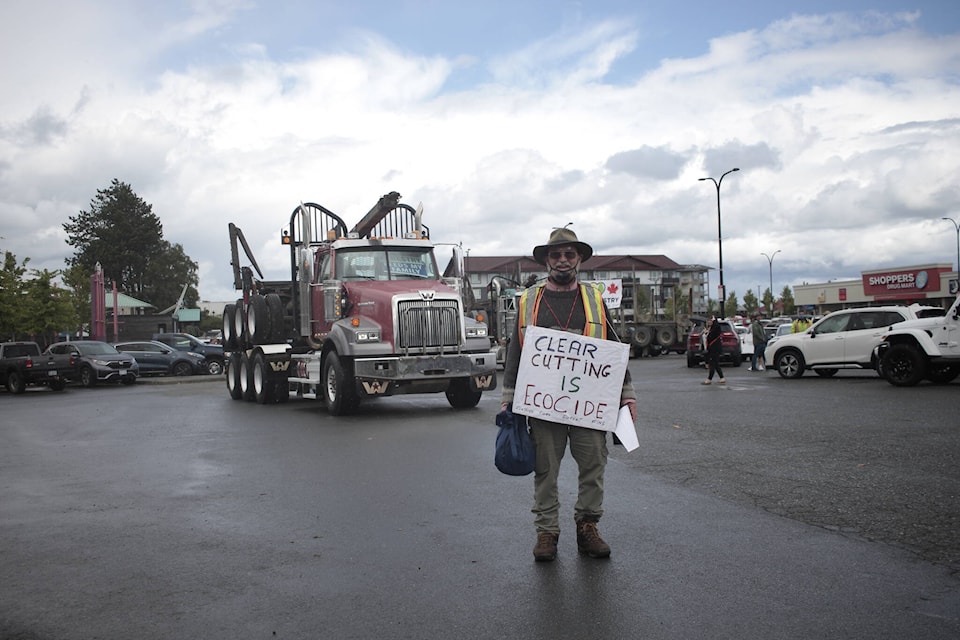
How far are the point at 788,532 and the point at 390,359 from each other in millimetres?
9426

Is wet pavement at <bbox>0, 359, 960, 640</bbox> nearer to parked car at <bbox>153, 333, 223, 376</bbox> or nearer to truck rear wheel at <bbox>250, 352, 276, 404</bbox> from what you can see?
truck rear wheel at <bbox>250, 352, 276, 404</bbox>

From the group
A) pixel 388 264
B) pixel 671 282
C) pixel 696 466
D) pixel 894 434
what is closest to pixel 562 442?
pixel 696 466

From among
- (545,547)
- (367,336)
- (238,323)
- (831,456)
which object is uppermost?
(238,323)

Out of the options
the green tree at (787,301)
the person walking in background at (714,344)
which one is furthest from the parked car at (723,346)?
the green tree at (787,301)

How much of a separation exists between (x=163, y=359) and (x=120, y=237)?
204 ft

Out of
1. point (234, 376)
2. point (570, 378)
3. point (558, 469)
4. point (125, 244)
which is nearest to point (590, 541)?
point (558, 469)

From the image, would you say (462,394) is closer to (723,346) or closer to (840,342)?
(840,342)

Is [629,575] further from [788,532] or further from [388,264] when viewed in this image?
[388,264]

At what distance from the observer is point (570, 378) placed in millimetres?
5605

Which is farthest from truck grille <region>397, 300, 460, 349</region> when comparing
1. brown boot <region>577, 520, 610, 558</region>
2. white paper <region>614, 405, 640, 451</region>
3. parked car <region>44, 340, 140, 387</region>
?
parked car <region>44, 340, 140, 387</region>

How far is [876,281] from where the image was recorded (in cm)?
8081

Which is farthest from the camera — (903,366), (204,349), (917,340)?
(204,349)

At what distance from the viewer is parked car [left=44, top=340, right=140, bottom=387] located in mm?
30266

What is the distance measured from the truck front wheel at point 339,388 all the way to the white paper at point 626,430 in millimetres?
9900
